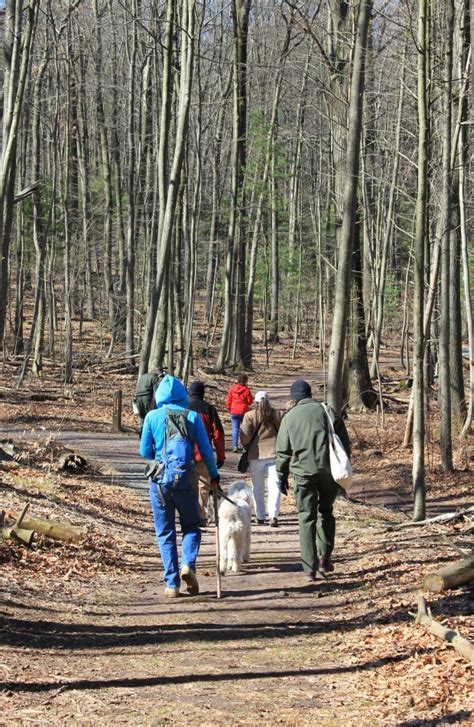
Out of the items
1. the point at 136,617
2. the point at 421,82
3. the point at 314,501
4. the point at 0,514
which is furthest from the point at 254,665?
the point at 421,82

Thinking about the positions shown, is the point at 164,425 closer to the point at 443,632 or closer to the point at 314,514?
the point at 314,514

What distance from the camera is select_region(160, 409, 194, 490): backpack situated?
8055mm

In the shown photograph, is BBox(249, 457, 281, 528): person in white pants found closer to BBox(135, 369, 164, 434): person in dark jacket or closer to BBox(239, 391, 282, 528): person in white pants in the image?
BBox(239, 391, 282, 528): person in white pants

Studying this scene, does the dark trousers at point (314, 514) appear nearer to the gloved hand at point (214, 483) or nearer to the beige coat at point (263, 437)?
the gloved hand at point (214, 483)

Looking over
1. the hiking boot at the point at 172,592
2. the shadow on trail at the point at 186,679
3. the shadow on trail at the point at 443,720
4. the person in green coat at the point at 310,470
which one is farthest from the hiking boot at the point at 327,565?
the shadow on trail at the point at 443,720

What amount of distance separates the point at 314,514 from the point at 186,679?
10.7ft

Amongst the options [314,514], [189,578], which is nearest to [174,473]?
[189,578]

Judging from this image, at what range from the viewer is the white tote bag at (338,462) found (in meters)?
8.84

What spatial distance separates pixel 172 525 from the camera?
325 inches

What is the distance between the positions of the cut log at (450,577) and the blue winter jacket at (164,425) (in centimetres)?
213

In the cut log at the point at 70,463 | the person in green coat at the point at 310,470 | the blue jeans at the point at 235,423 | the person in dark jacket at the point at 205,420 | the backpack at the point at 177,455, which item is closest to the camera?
the backpack at the point at 177,455

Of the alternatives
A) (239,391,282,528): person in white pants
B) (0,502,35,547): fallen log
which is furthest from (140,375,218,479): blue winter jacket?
(239,391,282,528): person in white pants

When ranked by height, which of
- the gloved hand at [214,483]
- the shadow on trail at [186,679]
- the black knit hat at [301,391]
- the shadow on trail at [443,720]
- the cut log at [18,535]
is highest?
the black knit hat at [301,391]

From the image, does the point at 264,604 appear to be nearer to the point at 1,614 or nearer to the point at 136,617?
the point at 136,617
